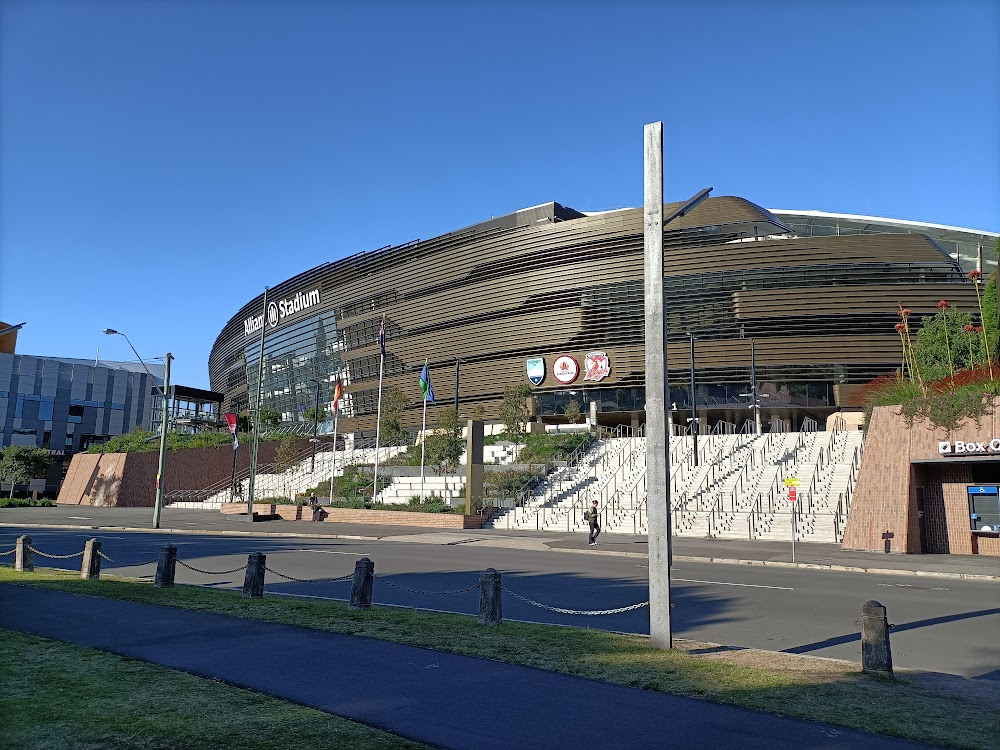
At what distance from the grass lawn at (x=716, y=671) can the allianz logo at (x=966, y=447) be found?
1834 cm

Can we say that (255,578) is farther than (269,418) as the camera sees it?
No

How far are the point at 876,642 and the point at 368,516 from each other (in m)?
35.1

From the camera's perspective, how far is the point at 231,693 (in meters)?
7.41

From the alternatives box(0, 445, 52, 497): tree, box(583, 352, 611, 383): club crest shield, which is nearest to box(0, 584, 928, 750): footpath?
box(583, 352, 611, 383): club crest shield

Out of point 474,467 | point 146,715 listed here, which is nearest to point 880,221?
point 474,467

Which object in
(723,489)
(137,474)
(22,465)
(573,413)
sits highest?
(573,413)

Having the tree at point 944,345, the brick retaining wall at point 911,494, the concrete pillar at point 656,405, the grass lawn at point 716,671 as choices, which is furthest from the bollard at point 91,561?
the tree at point 944,345

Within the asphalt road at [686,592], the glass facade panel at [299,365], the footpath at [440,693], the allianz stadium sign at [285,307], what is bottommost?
the asphalt road at [686,592]

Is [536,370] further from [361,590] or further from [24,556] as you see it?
[361,590]

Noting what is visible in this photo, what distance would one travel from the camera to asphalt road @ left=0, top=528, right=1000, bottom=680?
11086 mm

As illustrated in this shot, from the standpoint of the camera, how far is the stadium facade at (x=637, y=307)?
Result: 60.5m

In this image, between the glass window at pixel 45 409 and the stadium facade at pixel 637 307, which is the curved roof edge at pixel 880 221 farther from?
the glass window at pixel 45 409

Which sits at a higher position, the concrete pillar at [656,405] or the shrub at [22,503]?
the concrete pillar at [656,405]

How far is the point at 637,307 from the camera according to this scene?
214ft
